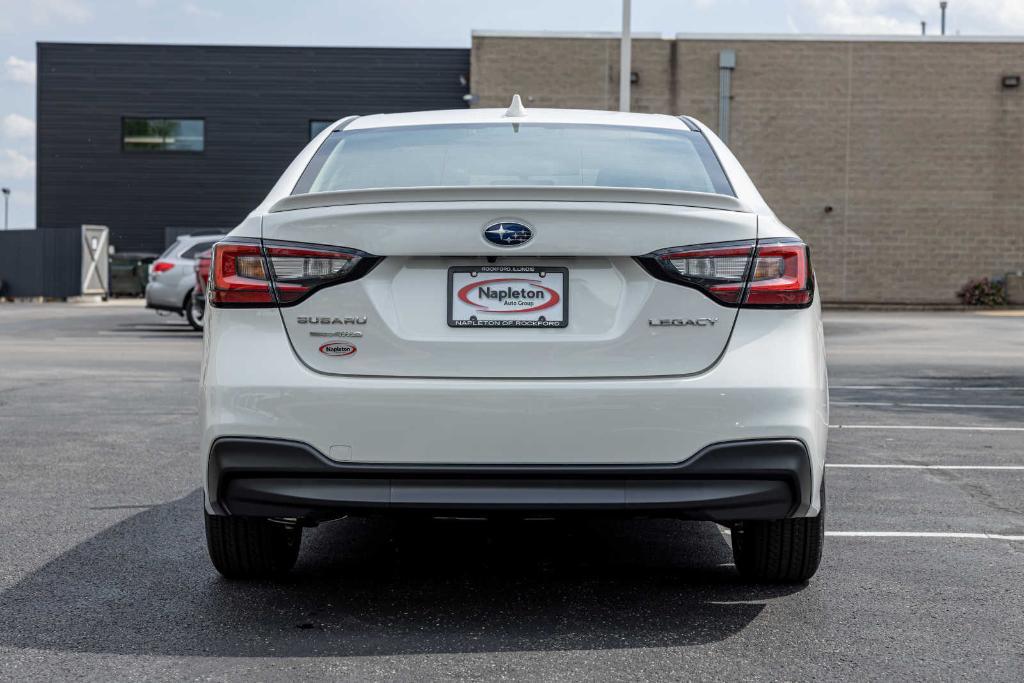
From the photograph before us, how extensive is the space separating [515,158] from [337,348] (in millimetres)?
1130

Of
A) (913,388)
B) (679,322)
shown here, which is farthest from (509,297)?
(913,388)

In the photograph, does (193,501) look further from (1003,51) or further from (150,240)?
(150,240)

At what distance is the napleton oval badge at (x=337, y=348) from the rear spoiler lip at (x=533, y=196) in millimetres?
425

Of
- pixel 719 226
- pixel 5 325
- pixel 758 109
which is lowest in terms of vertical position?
pixel 5 325

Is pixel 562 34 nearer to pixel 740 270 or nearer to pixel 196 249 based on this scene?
pixel 196 249

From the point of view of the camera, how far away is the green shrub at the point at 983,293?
106 ft

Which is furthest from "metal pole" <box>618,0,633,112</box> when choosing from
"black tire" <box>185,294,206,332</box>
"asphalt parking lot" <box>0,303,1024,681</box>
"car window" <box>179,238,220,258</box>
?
"asphalt parking lot" <box>0,303,1024,681</box>

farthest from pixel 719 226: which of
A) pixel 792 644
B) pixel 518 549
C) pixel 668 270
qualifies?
pixel 518 549

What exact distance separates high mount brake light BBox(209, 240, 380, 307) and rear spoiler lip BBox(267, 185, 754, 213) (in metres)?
0.18

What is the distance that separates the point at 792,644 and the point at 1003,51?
105 ft

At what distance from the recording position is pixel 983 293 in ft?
106

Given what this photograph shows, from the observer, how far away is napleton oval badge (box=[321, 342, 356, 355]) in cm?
385

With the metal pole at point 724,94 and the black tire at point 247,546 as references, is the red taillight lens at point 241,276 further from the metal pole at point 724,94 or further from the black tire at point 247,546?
the metal pole at point 724,94

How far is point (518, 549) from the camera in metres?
5.20
